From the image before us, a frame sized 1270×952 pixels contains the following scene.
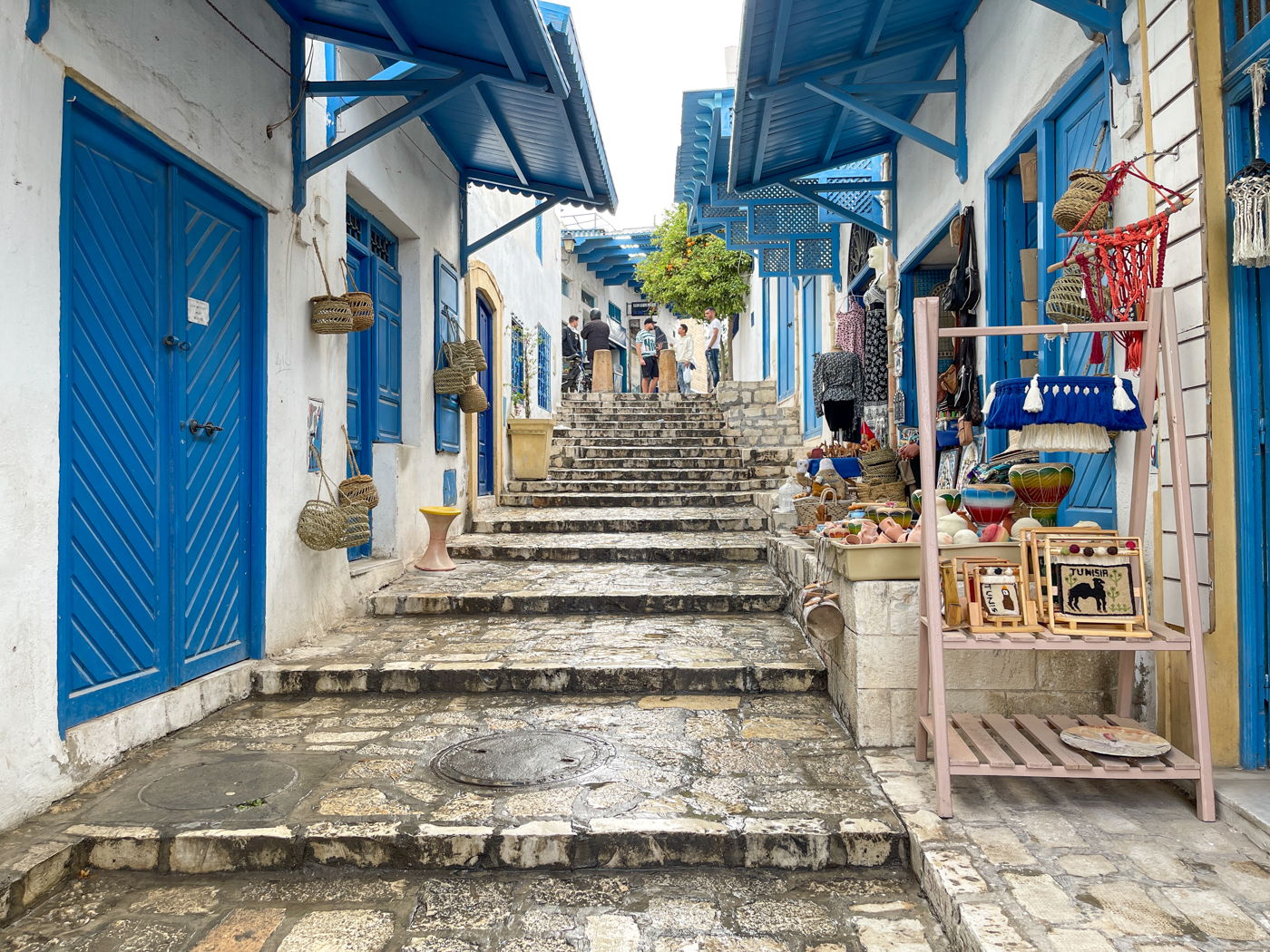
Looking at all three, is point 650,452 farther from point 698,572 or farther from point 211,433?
point 211,433

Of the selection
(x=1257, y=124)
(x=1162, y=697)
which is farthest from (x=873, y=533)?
(x=1257, y=124)

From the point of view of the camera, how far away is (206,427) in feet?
12.8

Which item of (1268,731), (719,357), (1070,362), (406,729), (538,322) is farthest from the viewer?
(719,357)

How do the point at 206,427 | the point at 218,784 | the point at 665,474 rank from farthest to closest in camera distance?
the point at 665,474 < the point at 206,427 < the point at 218,784

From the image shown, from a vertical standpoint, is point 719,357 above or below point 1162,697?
above

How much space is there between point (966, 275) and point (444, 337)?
14.6ft

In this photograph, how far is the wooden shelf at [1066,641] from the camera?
2641 mm

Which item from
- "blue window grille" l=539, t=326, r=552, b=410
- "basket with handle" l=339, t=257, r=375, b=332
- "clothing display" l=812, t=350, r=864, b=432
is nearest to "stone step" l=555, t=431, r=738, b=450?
"blue window grille" l=539, t=326, r=552, b=410

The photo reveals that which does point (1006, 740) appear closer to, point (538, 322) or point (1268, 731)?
point (1268, 731)

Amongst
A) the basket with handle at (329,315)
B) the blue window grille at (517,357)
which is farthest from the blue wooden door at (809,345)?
the basket with handle at (329,315)

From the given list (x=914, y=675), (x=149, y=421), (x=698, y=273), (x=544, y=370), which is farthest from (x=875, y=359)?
(x=698, y=273)

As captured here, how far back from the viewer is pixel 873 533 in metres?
3.43

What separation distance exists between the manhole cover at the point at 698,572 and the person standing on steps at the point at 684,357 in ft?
43.9

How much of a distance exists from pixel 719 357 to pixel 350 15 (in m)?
16.2
